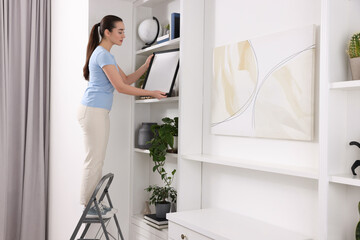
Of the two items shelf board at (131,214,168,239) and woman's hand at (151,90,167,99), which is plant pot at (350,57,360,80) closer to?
woman's hand at (151,90,167,99)

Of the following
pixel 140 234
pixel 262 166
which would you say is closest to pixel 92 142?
pixel 140 234

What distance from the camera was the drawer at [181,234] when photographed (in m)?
2.10

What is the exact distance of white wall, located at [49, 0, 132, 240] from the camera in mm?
3082

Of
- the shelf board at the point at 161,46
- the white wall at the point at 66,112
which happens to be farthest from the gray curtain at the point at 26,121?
the shelf board at the point at 161,46

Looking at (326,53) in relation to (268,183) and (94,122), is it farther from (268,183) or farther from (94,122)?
(94,122)

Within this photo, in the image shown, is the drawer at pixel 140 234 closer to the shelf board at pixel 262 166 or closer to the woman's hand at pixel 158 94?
the shelf board at pixel 262 166

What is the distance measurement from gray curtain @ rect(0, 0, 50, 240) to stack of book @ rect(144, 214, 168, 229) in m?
1.51

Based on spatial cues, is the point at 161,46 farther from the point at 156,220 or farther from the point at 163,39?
the point at 156,220

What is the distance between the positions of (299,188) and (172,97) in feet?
3.47

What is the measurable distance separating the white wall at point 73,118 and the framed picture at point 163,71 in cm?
34

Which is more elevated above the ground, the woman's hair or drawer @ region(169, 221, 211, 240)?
the woman's hair

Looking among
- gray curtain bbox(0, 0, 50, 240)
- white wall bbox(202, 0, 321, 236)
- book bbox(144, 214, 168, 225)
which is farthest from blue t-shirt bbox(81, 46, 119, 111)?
gray curtain bbox(0, 0, 50, 240)

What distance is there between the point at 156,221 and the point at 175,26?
133 cm

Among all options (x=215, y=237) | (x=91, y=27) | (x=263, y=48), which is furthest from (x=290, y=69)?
(x=91, y=27)
